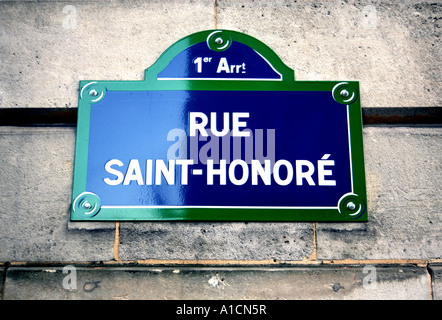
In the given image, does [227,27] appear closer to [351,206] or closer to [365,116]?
[365,116]

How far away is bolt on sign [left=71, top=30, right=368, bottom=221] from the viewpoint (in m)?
2.13

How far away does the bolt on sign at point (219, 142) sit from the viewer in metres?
2.13

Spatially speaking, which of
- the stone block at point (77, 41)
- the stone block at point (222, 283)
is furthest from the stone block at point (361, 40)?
the stone block at point (222, 283)

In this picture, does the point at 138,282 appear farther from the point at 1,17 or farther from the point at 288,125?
the point at 1,17

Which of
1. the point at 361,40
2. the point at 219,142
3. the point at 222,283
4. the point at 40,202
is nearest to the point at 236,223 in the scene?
the point at 222,283

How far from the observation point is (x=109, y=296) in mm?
2064

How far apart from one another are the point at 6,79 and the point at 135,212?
961mm

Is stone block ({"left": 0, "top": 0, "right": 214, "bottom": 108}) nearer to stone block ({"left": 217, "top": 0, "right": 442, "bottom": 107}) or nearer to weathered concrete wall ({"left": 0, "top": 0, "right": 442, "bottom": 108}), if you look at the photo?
weathered concrete wall ({"left": 0, "top": 0, "right": 442, "bottom": 108})

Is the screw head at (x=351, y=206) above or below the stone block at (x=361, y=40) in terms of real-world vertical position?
below

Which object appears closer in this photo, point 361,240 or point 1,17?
point 361,240

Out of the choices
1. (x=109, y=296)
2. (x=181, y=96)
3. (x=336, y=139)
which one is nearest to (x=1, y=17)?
(x=181, y=96)

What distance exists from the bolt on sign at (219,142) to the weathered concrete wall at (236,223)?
0.08 metres

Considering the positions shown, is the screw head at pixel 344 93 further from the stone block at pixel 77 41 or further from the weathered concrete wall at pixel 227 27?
the stone block at pixel 77 41

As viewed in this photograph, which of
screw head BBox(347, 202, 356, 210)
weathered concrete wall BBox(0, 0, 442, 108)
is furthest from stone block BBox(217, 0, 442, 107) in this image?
screw head BBox(347, 202, 356, 210)
